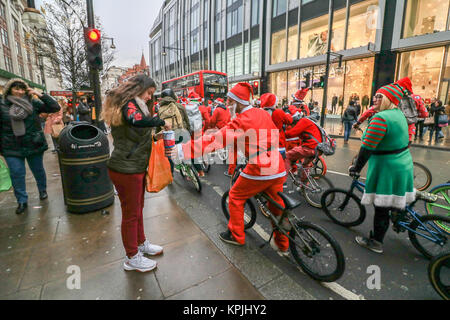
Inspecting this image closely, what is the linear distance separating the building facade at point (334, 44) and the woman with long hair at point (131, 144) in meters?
6.68

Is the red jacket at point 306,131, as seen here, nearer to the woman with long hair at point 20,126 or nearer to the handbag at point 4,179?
the woman with long hair at point 20,126

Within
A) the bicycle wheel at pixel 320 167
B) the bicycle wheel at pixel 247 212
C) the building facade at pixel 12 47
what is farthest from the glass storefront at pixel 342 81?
the building facade at pixel 12 47

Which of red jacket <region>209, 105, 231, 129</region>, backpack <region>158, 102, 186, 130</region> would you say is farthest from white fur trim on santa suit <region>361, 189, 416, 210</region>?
red jacket <region>209, 105, 231, 129</region>

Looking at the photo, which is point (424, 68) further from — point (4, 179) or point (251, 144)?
point (4, 179)

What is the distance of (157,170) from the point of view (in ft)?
8.41

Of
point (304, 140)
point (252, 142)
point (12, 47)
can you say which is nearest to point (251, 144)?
point (252, 142)

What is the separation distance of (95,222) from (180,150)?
7.48 feet

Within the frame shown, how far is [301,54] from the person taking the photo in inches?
835

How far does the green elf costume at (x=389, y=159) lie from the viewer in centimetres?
259

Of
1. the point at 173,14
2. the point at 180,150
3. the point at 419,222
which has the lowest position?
the point at 419,222

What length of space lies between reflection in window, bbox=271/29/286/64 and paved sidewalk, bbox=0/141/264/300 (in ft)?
76.5

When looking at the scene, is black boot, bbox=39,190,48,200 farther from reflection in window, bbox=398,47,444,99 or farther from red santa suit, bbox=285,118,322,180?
reflection in window, bbox=398,47,444,99
